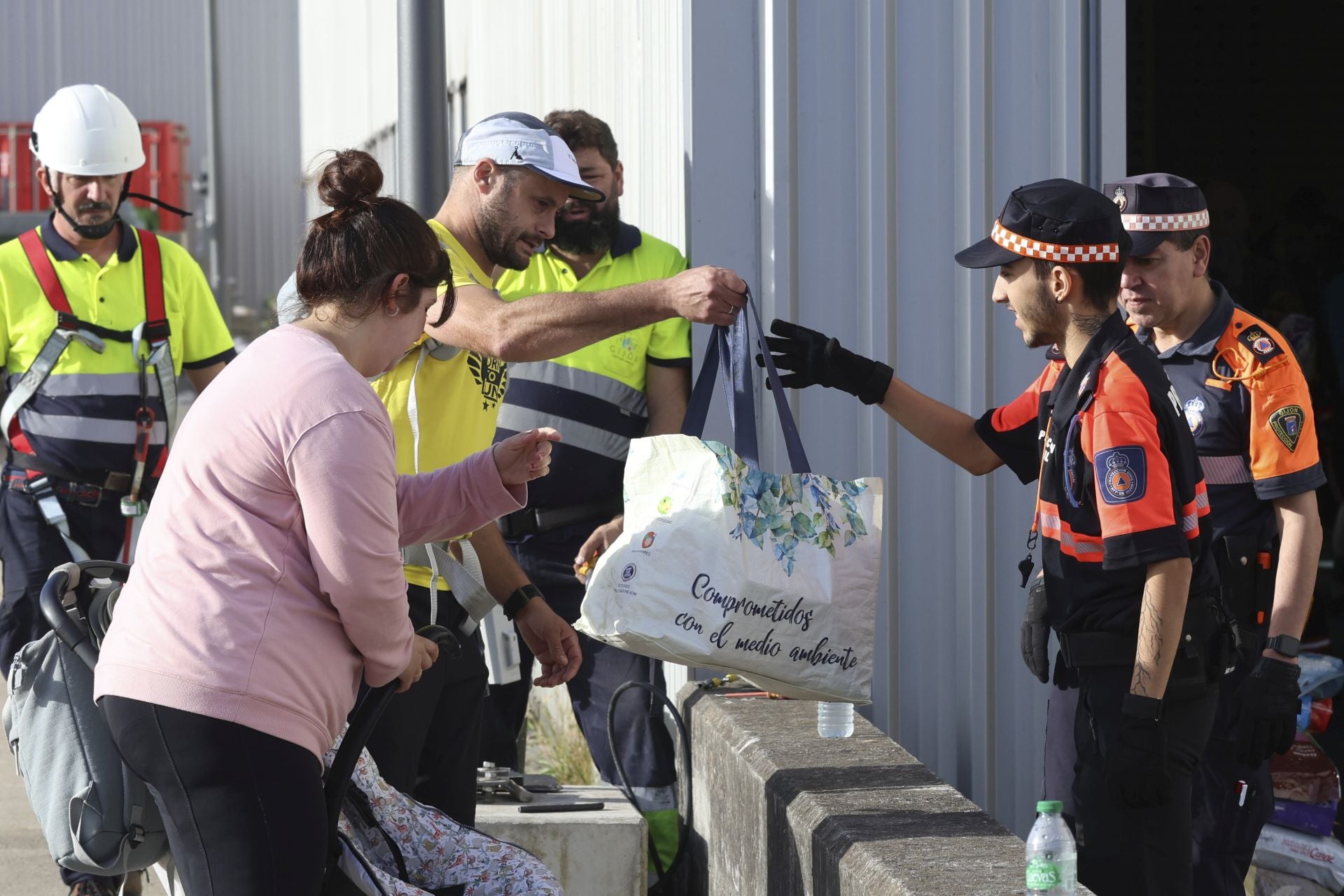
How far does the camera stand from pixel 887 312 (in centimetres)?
434

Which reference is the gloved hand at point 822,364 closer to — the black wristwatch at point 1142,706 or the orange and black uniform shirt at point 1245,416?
the orange and black uniform shirt at point 1245,416

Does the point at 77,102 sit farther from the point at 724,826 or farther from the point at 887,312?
the point at 724,826

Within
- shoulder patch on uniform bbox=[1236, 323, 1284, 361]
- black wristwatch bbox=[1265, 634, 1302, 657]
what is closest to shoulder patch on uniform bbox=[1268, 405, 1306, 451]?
shoulder patch on uniform bbox=[1236, 323, 1284, 361]

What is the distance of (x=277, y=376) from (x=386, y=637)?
45cm

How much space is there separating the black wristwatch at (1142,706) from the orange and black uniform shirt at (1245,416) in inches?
33.4

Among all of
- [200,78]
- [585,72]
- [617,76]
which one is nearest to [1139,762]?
[617,76]

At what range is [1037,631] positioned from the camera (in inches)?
129

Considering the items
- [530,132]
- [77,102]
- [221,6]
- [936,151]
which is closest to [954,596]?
[936,151]

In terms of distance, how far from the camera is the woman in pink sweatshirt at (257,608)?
2.47 meters

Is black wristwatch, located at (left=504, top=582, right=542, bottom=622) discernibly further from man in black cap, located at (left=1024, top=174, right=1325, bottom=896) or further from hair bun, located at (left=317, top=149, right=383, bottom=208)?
man in black cap, located at (left=1024, top=174, right=1325, bottom=896)

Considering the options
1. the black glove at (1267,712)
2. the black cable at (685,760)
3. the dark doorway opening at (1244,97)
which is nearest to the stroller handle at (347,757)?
the black cable at (685,760)

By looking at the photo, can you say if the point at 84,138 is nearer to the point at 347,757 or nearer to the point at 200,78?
the point at 347,757

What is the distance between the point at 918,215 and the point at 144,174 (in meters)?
22.6

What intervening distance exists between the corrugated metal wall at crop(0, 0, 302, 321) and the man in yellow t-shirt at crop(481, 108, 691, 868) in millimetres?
24332
